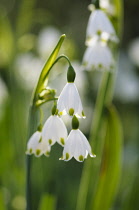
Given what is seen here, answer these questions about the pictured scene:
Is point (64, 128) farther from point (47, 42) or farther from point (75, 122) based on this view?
point (47, 42)

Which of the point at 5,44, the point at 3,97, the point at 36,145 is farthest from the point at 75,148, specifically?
the point at 5,44

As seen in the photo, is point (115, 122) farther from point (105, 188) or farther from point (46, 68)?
point (46, 68)

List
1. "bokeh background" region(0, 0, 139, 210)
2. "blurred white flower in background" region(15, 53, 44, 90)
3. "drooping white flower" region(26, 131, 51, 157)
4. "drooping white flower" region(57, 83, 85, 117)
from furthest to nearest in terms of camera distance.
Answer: "blurred white flower in background" region(15, 53, 44, 90), "bokeh background" region(0, 0, 139, 210), "drooping white flower" region(26, 131, 51, 157), "drooping white flower" region(57, 83, 85, 117)

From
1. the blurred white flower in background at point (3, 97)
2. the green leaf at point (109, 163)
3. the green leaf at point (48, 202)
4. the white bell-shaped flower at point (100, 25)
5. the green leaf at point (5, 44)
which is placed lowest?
the green leaf at point (48, 202)

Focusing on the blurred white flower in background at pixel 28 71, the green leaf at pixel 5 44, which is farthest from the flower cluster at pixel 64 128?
the blurred white flower in background at pixel 28 71

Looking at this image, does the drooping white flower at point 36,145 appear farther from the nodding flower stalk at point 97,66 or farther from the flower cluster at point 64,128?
the nodding flower stalk at point 97,66

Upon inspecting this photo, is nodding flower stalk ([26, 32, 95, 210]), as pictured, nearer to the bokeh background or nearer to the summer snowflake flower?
the summer snowflake flower

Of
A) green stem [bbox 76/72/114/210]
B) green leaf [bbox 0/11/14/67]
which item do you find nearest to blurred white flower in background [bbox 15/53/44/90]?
green leaf [bbox 0/11/14/67]
